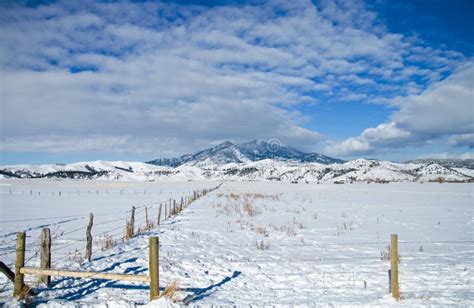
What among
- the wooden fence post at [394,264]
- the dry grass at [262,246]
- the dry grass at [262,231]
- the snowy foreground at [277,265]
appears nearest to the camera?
the wooden fence post at [394,264]

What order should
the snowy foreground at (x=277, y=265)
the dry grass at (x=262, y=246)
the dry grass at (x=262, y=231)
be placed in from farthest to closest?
the dry grass at (x=262, y=231)
the dry grass at (x=262, y=246)
the snowy foreground at (x=277, y=265)

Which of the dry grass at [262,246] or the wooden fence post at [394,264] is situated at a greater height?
the wooden fence post at [394,264]

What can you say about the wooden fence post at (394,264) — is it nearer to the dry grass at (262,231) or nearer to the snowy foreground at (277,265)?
the snowy foreground at (277,265)

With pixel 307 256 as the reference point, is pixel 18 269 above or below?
above

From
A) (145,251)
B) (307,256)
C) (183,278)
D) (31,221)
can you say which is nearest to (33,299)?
(183,278)

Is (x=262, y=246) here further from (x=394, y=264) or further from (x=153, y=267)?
(x=153, y=267)

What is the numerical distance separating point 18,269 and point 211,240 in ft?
28.1

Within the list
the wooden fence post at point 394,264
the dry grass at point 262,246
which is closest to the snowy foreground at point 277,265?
the dry grass at point 262,246

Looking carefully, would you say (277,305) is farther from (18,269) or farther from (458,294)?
(18,269)

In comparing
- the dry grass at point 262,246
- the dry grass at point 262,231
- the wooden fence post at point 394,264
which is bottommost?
the dry grass at point 262,231

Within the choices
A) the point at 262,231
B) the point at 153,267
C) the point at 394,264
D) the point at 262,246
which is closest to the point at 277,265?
the point at 262,246

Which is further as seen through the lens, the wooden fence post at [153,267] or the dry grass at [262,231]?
the dry grass at [262,231]

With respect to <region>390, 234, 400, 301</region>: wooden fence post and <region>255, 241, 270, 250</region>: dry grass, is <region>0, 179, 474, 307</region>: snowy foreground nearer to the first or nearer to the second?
<region>255, 241, 270, 250</region>: dry grass

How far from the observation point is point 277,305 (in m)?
7.37
